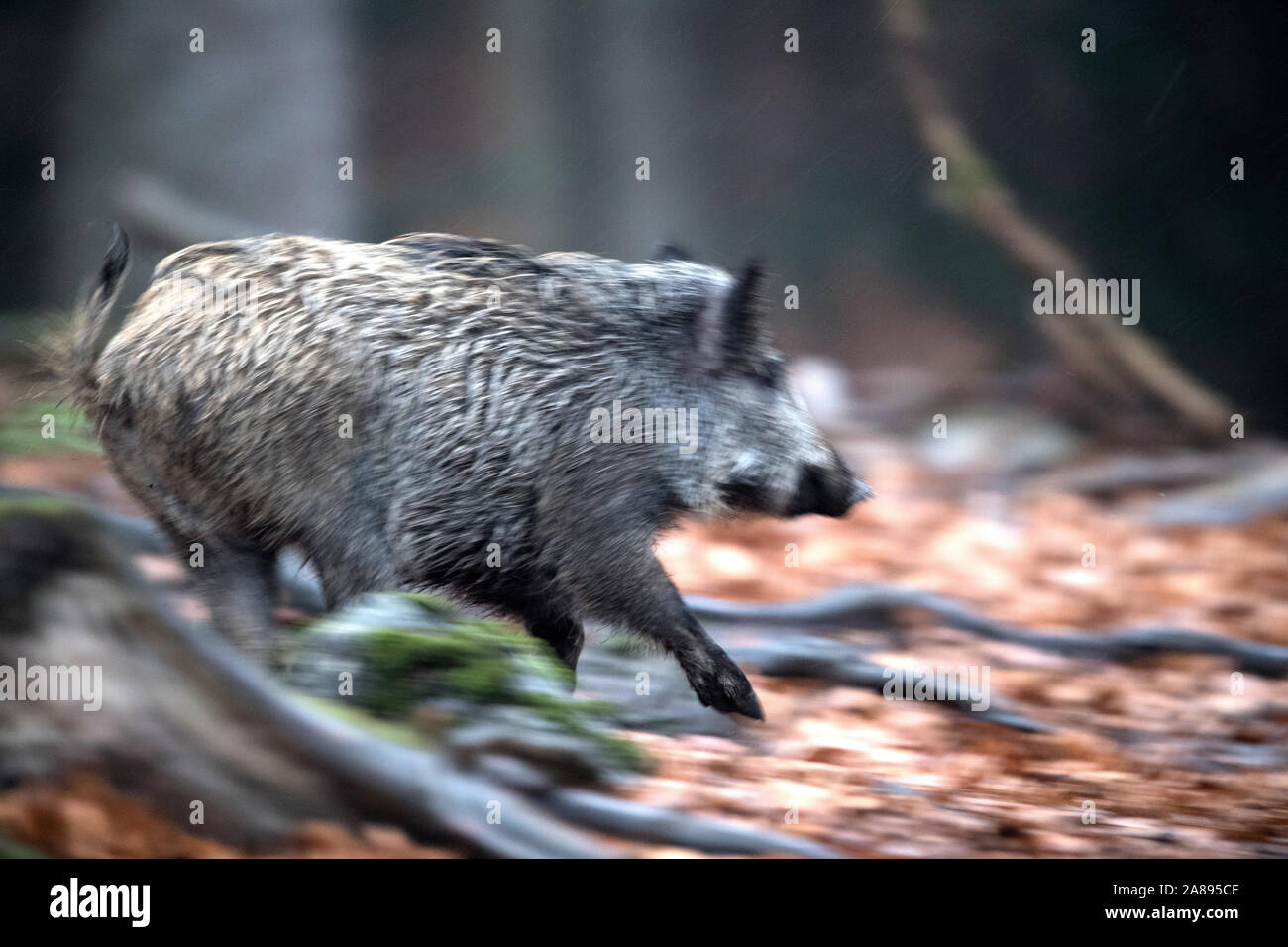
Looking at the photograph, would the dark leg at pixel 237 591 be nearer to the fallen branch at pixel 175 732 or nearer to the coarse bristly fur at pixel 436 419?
the coarse bristly fur at pixel 436 419

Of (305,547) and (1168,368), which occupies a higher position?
(1168,368)

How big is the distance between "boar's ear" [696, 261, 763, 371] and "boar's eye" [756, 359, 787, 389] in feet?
0.35

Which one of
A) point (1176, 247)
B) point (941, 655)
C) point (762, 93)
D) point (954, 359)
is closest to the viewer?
point (941, 655)

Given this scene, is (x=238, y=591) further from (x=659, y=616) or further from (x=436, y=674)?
(x=659, y=616)

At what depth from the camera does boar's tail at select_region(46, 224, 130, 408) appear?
3.93 m

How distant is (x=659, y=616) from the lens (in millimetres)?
3926

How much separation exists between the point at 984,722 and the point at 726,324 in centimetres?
198

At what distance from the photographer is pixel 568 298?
419 centimetres

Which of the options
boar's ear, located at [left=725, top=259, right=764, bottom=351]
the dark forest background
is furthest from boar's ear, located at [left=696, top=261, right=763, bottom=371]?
the dark forest background

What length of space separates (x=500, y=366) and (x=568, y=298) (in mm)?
377

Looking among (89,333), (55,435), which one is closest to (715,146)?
(89,333)

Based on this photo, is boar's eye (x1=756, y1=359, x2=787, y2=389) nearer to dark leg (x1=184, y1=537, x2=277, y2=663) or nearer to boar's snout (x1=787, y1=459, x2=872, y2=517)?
boar's snout (x1=787, y1=459, x2=872, y2=517)
